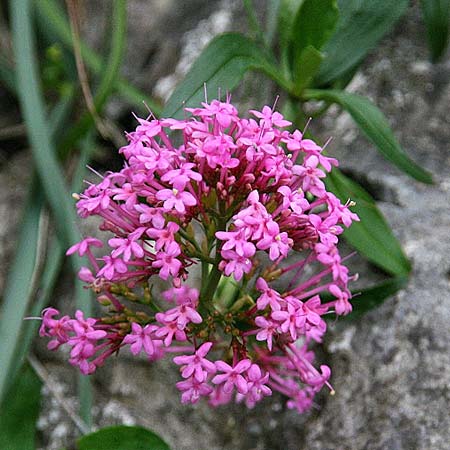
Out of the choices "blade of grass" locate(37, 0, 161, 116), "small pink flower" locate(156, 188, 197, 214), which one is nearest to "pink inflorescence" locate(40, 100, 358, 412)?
"small pink flower" locate(156, 188, 197, 214)

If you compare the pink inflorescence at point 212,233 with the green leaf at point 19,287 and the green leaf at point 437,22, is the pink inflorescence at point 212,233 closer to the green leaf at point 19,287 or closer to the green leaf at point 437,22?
the green leaf at point 19,287

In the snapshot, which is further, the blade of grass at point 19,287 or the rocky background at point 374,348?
the blade of grass at point 19,287

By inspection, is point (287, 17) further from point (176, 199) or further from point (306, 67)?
point (176, 199)

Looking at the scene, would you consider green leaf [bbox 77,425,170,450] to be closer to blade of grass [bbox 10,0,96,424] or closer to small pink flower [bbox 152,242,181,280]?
small pink flower [bbox 152,242,181,280]

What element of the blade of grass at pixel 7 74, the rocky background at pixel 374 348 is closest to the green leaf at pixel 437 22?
the rocky background at pixel 374 348

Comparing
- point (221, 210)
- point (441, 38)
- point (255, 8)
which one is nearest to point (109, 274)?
point (221, 210)

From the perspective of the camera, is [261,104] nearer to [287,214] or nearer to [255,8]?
[255,8]
